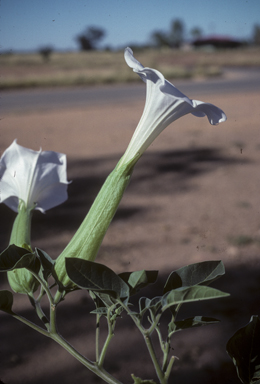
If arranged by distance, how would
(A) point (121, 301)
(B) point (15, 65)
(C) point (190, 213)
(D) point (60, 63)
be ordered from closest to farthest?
1. (A) point (121, 301)
2. (C) point (190, 213)
3. (B) point (15, 65)
4. (D) point (60, 63)

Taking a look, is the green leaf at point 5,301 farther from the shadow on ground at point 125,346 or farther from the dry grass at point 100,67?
the dry grass at point 100,67

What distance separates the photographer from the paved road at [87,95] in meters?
7.93

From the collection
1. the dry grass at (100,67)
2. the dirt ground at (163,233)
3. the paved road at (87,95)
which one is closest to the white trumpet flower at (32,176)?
the dirt ground at (163,233)

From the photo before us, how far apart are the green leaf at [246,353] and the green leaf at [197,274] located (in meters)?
0.07

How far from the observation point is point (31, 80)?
35.2ft

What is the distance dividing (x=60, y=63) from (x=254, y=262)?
14859 mm

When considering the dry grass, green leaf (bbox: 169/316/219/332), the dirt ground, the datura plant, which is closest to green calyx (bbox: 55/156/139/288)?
the datura plant

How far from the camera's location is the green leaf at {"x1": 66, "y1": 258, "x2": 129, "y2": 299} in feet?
1.18

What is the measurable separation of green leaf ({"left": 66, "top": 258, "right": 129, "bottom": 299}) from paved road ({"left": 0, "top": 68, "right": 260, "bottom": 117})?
23.2 feet

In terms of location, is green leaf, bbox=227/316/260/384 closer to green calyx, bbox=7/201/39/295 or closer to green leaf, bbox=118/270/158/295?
green leaf, bbox=118/270/158/295

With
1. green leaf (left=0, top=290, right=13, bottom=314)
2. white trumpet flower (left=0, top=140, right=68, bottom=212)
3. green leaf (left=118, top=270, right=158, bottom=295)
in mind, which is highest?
white trumpet flower (left=0, top=140, right=68, bottom=212)

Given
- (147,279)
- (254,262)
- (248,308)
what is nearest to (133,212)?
(254,262)

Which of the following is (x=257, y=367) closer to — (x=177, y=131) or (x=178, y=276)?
(x=178, y=276)

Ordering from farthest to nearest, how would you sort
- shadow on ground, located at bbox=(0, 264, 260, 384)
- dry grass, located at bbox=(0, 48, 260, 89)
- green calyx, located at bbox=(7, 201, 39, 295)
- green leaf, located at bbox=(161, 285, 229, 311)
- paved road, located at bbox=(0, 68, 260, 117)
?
dry grass, located at bbox=(0, 48, 260, 89), paved road, located at bbox=(0, 68, 260, 117), shadow on ground, located at bbox=(0, 264, 260, 384), green calyx, located at bbox=(7, 201, 39, 295), green leaf, located at bbox=(161, 285, 229, 311)
